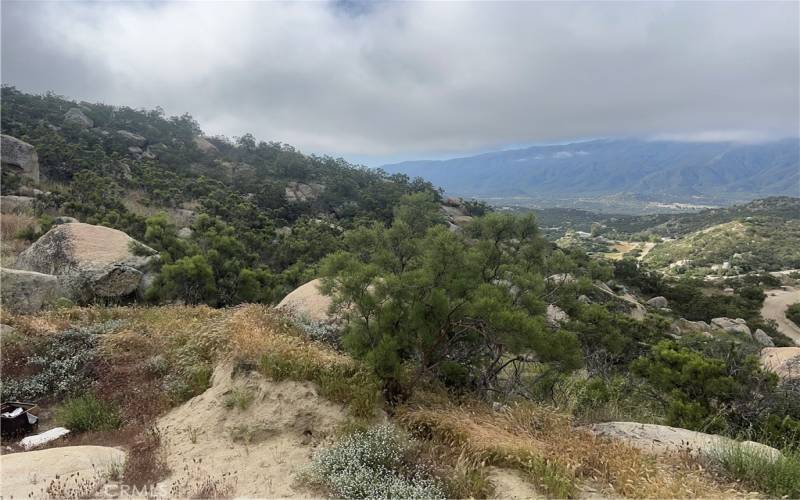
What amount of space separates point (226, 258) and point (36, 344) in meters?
7.33

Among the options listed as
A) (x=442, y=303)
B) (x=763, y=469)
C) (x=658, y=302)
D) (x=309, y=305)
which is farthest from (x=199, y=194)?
(x=658, y=302)

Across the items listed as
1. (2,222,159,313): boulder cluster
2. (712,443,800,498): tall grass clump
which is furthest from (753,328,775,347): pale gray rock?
(2,222,159,313): boulder cluster

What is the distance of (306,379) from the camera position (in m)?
6.84

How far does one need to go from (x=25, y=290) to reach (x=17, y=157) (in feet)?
83.5

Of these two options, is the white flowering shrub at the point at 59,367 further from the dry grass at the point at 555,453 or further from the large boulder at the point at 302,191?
the large boulder at the point at 302,191

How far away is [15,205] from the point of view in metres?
21.4

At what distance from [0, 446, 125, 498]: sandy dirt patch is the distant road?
43.1 meters

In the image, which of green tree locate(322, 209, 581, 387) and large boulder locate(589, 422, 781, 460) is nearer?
large boulder locate(589, 422, 781, 460)

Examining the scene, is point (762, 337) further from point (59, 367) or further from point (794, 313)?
point (59, 367)

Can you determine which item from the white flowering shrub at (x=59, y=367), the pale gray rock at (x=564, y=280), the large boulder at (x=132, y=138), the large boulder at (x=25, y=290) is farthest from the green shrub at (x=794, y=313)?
the large boulder at (x=132, y=138)

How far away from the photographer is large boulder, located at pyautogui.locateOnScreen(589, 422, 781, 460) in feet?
17.9

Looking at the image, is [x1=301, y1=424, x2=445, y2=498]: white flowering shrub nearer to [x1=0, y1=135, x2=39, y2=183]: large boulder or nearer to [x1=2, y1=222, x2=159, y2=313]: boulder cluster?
[x1=2, y1=222, x2=159, y2=313]: boulder cluster

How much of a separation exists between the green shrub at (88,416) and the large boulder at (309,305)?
4339 mm

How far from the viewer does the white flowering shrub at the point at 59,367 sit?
7781mm
